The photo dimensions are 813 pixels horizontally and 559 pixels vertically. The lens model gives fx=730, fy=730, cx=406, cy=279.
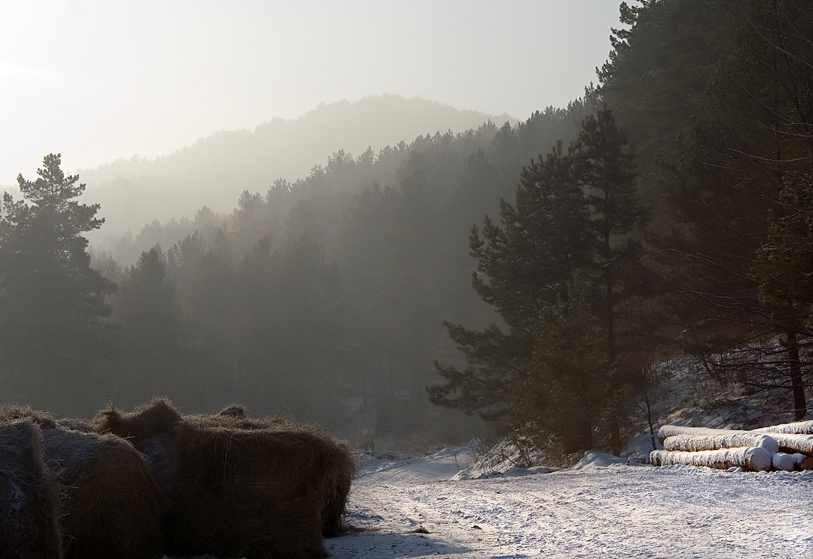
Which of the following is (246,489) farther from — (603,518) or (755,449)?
(755,449)

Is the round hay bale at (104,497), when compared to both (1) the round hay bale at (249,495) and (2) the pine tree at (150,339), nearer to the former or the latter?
(1) the round hay bale at (249,495)

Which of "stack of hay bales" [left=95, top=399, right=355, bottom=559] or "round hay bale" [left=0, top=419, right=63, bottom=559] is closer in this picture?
"round hay bale" [left=0, top=419, right=63, bottom=559]

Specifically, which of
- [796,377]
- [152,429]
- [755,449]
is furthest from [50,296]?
[755,449]

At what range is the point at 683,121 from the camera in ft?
103

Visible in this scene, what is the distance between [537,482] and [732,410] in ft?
26.8

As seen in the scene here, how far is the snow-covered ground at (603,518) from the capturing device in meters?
6.73

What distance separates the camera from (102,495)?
21.3 ft

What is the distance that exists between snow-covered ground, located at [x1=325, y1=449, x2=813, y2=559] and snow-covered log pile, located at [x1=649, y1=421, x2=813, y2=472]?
37 centimetres

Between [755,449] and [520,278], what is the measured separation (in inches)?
Answer: 581

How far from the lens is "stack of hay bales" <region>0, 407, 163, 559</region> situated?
6348 mm

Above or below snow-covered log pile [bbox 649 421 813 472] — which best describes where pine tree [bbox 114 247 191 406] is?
above

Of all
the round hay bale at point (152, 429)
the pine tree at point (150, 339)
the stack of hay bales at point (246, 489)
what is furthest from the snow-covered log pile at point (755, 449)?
the pine tree at point (150, 339)

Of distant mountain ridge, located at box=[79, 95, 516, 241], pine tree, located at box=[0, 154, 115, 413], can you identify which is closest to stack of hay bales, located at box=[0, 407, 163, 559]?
pine tree, located at box=[0, 154, 115, 413]

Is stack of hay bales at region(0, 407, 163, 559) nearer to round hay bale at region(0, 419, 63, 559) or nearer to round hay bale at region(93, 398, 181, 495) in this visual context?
round hay bale at region(0, 419, 63, 559)
